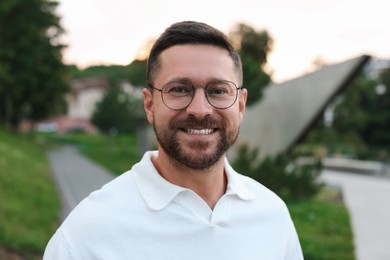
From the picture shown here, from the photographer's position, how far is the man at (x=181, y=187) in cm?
142

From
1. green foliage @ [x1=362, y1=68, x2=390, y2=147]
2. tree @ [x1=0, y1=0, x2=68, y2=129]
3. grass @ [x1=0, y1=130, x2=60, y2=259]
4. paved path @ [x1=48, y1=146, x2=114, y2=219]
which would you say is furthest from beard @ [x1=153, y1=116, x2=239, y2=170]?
green foliage @ [x1=362, y1=68, x2=390, y2=147]

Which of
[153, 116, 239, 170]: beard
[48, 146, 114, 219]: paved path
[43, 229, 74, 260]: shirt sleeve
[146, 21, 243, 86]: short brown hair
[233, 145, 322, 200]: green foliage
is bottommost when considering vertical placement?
[48, 146, 114, 219]: paved path

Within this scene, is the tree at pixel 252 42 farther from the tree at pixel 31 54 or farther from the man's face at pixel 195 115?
the man's face at pixel 195 115

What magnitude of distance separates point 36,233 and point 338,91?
34.0ft

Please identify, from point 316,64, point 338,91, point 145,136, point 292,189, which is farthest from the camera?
point 316,64

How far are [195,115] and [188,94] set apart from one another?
8cm

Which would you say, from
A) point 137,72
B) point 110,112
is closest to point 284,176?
point 137,72

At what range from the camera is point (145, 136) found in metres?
21.2

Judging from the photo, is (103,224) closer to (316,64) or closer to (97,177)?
(97,177)

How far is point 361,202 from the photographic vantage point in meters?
10.5

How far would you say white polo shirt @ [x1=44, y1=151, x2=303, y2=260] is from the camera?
140 centimetres

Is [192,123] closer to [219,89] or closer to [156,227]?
[219,89]

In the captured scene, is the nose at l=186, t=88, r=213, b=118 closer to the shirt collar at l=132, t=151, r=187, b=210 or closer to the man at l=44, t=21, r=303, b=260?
the man at l=44, t=21, r=303, b=260

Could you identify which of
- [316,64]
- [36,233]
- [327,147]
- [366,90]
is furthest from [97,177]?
[316,64]
